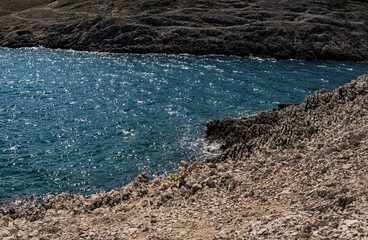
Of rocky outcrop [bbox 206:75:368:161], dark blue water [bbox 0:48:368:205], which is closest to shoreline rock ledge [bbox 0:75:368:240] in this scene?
rocky outcrop [bbox 206:75:368:161]

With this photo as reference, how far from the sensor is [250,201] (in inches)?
709

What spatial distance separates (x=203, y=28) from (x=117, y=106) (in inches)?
2404

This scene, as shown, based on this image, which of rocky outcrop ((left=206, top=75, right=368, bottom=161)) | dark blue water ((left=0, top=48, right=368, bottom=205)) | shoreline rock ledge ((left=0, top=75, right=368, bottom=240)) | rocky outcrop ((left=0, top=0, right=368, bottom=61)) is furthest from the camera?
rocky outcrop ((left=0, top=0, right=368, bottom=61))

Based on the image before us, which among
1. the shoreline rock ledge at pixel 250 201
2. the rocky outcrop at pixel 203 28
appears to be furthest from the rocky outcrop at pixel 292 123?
the rocky outcrop at pixel 203 28

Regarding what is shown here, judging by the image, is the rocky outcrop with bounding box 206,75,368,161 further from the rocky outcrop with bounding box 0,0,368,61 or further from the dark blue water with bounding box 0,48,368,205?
the rocky outcrop with bounding box 0,0,368,61

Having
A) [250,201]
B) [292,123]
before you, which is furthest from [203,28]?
[250,201]

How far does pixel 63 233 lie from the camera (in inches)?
698

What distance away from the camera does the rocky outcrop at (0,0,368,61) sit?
97500mm

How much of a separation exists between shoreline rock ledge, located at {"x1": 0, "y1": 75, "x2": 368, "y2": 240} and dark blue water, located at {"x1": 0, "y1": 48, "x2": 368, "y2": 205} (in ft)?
26.1

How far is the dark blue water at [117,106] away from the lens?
3209cm

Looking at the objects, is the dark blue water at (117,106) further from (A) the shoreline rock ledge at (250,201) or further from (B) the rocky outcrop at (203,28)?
(B) the rocky outcrop at (203,28)

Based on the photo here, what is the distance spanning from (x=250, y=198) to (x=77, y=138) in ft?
82.4

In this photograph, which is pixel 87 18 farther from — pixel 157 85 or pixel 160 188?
pixel 160 188

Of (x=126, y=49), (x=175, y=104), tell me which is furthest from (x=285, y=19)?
(x=175, y=104)
